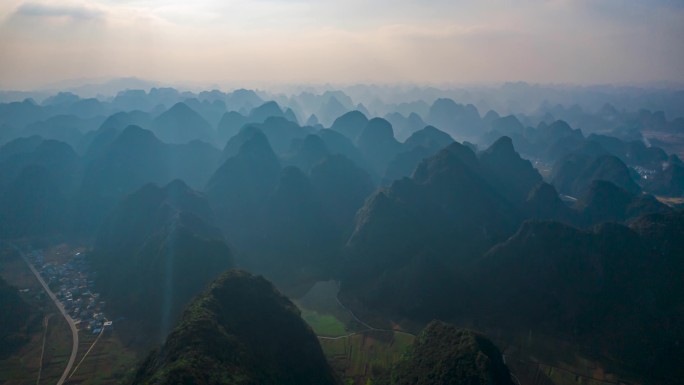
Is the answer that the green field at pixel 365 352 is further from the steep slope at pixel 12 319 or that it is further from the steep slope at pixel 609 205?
the steep slope at pixel 609 205

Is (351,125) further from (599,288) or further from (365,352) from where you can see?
(365,352)

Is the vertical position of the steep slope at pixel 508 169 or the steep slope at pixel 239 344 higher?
the steep slope at pixel 508 169

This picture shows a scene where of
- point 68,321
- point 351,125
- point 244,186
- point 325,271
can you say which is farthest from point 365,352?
point 351,125

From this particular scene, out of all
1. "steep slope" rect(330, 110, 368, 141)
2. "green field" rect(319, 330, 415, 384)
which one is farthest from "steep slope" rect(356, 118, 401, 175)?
"green field" rect(319, 330, 415, 384)

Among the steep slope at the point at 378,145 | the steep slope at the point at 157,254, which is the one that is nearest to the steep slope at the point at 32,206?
the steep slope at the point at 157,254

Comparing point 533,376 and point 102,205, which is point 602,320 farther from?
point 102,205

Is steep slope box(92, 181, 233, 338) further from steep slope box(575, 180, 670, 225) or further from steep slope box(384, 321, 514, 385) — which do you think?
steep slope box(575, 180, 670, 225)
